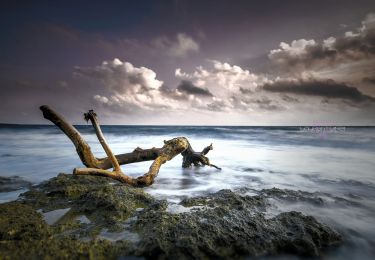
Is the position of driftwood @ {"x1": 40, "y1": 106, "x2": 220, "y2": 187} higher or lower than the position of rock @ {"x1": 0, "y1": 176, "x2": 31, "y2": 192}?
higher

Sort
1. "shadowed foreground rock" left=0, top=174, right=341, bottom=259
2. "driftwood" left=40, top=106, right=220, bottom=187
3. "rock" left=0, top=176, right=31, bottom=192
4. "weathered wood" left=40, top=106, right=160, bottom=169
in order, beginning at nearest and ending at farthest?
"shadowed foreground rock" left=0, top=174, right=341, bottom=259 → "driftwood" left=40, top=106, right=220, bottom=187 → "weathered wood" left=40, top=106, right=160, bottom=169 → "rock" left=0, top=176, right=31, bottom=192

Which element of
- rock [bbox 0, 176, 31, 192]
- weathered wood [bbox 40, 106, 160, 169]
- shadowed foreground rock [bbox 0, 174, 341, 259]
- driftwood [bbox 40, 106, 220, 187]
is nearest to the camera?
shadowed foreground rock [bbox 0, 174, 341, 259]

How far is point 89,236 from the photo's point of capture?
2697 mm

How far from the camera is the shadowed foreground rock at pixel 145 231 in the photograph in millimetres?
2348

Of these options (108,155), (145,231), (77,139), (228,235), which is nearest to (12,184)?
(77,139)

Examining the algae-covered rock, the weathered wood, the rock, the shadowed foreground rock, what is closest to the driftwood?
the weathered wood

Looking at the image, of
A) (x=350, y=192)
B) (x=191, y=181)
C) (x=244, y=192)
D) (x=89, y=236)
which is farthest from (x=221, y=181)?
(x=89, y=236)

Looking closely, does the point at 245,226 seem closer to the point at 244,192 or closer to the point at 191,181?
the point at 244,192

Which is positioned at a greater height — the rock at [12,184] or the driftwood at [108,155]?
the driftwood at [108,155]

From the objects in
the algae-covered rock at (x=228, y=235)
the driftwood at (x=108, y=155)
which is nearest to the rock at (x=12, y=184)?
the driftwood at (x=108, y=155)

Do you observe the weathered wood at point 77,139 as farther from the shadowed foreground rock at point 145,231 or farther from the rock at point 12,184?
the rock at point 12,184

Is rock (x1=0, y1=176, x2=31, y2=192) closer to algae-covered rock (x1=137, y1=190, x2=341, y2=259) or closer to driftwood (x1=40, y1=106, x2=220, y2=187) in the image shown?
driftwood (x1=40, y1=106, x2=220, y2=187)

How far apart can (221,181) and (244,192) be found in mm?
1236

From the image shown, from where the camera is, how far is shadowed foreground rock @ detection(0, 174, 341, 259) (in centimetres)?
235
